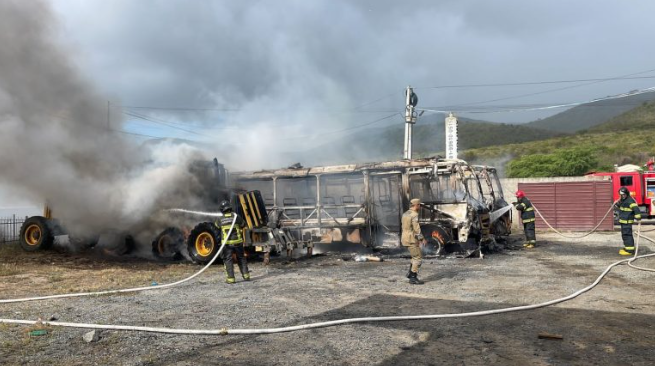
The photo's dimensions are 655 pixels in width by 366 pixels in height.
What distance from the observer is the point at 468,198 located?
35.6ft

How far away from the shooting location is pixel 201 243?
36.0ft

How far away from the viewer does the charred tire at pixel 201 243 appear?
10.8 metres

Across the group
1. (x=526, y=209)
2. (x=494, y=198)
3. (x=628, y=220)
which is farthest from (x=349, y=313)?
(x=526, y=209)

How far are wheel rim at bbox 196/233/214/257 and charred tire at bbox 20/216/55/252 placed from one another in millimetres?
4388

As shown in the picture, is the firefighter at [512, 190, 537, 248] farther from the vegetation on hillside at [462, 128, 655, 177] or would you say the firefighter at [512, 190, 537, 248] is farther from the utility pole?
the vegetation on hillside at [462, 128, 655, 177]

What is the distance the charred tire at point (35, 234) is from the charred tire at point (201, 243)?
4178 millimetres

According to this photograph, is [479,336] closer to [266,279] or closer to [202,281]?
[266,279]

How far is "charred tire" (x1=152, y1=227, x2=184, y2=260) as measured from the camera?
11.6 metres

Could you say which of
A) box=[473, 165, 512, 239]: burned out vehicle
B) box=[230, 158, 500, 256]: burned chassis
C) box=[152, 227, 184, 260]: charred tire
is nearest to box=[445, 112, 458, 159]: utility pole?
box=[473, 165, 512, 239]: burned out vehicle

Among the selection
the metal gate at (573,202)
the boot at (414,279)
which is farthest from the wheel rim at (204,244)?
the metal gate at (573,202)

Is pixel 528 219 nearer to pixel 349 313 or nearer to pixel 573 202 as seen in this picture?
pixel 573 202

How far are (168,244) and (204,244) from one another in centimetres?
139

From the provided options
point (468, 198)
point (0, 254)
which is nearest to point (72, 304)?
point (0, 254)

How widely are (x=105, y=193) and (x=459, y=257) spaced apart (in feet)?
28.2
